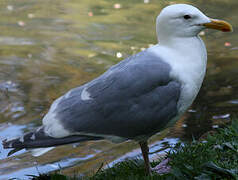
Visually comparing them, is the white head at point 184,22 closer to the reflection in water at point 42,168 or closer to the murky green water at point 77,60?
the murky green water at point 77,60

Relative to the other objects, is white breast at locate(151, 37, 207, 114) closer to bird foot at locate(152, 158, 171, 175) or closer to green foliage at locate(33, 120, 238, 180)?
green foliage at locate(33, 120, 238, 180)

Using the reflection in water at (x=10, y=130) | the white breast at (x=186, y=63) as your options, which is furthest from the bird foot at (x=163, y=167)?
the reflection in water at (x=10, y=130)

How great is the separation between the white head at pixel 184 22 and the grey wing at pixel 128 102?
0.91 feet

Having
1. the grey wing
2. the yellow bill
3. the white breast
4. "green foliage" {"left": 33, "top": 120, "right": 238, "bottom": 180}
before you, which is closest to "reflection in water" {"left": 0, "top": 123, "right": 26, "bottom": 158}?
"green foliage" {"left": 33, "top": 120, "right": 238, "bottom": 180}

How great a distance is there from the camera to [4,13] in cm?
1126

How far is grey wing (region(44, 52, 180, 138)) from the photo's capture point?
3547 mm

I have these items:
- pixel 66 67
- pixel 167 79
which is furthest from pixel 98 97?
pixel 66 67

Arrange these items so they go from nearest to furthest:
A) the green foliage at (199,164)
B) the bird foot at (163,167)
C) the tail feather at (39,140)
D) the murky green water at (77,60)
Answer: the green foliage at (199,164)
the tail feather at (39,140)
the bird foot at (163,167)
the murky green water at (77,60)

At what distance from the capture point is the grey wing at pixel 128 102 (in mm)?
3547

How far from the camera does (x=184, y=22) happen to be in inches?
144

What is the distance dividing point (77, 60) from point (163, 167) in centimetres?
478

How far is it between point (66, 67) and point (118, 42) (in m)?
1.60

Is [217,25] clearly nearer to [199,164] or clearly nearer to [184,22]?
[184,22]

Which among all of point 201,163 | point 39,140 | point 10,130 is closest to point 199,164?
point 201,163
